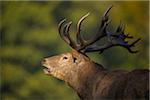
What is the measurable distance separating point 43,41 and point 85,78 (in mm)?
25903

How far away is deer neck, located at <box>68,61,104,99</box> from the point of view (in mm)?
13391

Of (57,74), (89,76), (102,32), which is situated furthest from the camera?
(102,32)

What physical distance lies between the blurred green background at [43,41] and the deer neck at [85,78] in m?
19.1

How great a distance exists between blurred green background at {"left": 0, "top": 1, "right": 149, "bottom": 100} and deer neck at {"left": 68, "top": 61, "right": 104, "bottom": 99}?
19.1m

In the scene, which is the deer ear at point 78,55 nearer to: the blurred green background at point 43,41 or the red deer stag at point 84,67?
the red deer stag at point 84,67

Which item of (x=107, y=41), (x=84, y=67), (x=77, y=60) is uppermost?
(x=107, y=41)

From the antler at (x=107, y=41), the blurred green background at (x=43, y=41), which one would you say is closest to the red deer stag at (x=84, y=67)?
the antler at (x=107, y=41)

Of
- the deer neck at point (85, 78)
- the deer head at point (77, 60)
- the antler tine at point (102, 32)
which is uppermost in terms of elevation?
the antler tine at point (102, 32)

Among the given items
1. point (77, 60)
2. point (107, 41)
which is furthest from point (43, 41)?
point (77, 60)

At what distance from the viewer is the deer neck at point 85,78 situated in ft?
43.9

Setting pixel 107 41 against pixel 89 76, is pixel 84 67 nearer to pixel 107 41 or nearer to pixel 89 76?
pixel 89 76

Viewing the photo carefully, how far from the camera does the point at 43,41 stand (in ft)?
129

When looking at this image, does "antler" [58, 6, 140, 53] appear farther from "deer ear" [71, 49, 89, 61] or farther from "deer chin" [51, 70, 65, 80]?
"deer chin" [51, 70, 65, 80]

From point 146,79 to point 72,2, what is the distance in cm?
3369
